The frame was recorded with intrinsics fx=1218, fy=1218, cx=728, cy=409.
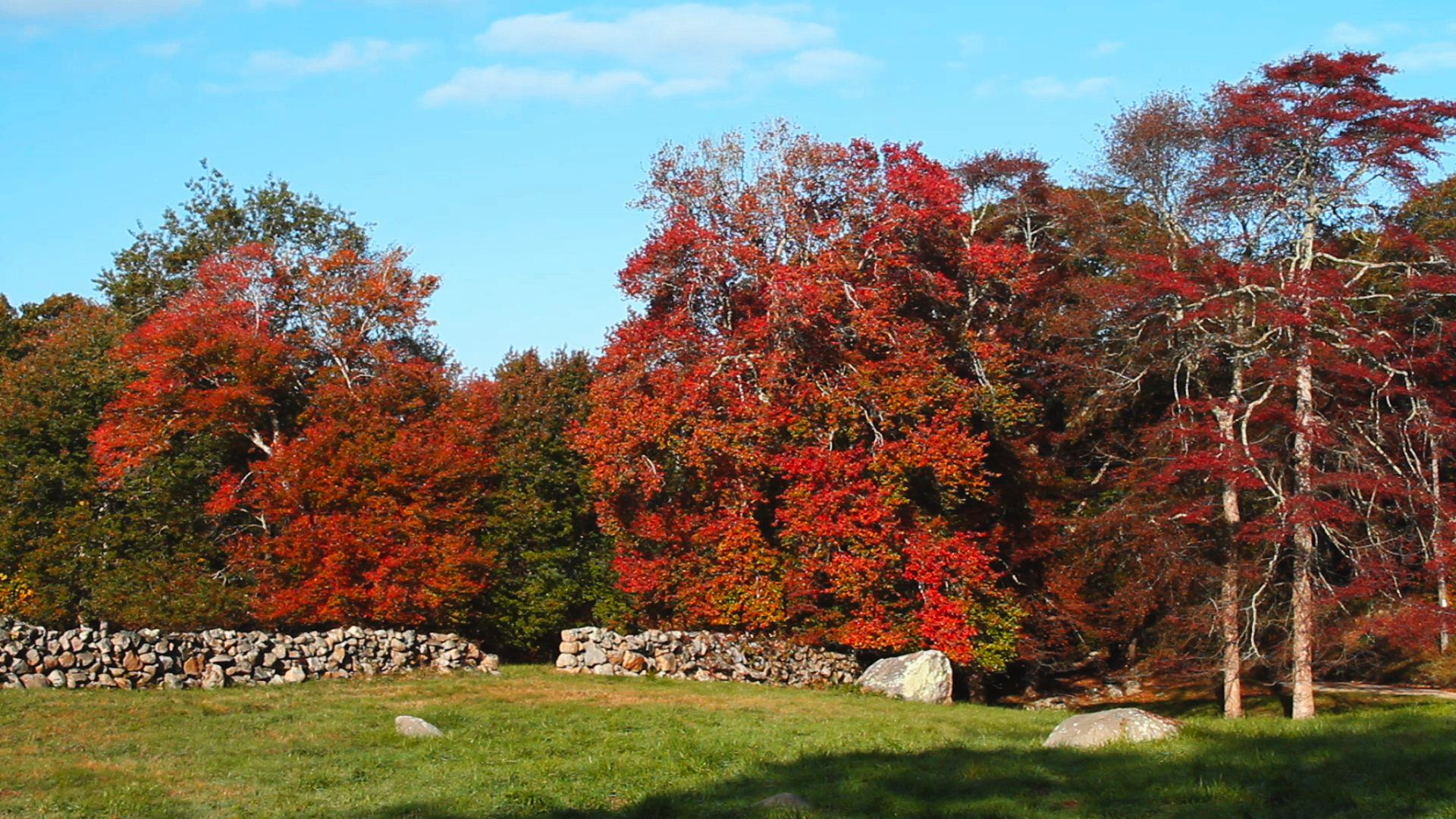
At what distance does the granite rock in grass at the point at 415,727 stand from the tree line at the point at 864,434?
10.0 meters

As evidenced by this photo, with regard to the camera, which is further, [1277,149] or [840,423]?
[840,423]

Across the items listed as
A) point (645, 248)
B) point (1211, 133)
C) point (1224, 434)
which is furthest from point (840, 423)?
point (1211, 133)

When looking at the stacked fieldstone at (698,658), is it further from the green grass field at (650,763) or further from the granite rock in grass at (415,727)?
the granite rock in grass at (415,727)

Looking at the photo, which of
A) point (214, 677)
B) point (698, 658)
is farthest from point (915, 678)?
point (214, 677)

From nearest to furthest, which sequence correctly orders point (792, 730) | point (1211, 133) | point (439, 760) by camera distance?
point (439, 760)
point (792, 730)
point (1211, 133)

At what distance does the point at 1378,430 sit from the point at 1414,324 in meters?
2.83

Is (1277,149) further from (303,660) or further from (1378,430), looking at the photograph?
(303,660)

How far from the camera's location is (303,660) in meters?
22.9

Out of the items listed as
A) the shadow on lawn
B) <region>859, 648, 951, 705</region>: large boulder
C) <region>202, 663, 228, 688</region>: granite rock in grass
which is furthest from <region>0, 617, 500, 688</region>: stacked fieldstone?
the shadow on lawn

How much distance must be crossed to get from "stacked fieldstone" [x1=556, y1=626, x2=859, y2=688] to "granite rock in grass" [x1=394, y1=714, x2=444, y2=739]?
9.27 m

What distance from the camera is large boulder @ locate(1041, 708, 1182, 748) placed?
45.6ft

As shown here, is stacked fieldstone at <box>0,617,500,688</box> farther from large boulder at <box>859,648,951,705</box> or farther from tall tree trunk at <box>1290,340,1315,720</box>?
tall tree trunk at <box>1290,340,1315,720</box>

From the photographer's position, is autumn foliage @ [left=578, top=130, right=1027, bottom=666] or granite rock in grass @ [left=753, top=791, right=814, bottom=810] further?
autumn foliage @ [left=578, top=130, right=1027, bottom=666]

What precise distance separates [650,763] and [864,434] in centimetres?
1572
